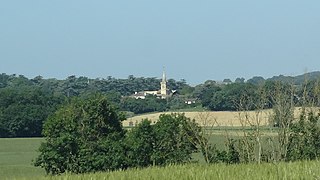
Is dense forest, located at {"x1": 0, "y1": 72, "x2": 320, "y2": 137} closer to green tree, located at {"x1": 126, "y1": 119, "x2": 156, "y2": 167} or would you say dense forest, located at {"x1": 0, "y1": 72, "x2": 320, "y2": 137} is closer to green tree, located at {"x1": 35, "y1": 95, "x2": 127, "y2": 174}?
green tree, located at {"x1": 35, "y1": 95, "x2": 127, "y2": 174}

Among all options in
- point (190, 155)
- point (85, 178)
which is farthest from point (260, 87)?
point (85, 178)

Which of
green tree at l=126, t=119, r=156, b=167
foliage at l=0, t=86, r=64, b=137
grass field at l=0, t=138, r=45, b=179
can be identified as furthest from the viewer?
foliage at l=0, t=86, r=64, b=137

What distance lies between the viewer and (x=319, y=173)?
9984 millimetres

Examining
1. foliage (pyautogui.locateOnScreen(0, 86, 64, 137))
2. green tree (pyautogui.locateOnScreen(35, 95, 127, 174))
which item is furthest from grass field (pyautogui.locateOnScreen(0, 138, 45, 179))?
green tree (pyautogui.locateOnScreen(35, 95, 127, 174))

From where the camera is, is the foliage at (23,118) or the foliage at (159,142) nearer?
the foliage at (159,142)

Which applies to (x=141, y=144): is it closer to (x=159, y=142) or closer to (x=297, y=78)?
(x=159, y=142)

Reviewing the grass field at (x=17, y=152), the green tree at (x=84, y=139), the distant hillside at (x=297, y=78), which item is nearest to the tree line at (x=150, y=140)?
the green tree at (x=84, y=139)

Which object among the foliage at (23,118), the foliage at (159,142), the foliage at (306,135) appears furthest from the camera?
the foliage at (23,118)

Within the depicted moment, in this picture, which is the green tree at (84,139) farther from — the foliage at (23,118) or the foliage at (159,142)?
the foliage at (23,118)

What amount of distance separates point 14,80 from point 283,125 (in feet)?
397

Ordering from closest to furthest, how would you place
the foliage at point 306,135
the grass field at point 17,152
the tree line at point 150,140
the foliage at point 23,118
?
1. the tree line at point 150,140
2. the foliage at point 306,135
3. the grass field at point 17,152
4. the foliage at point 23,118

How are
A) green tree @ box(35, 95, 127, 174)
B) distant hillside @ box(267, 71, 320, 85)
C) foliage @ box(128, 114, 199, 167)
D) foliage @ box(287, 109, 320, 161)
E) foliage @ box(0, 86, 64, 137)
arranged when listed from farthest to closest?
foliage @ box(0, 86, 64, 137) < green tree @ box(35, 95, 127, 174) < foliage @ box(128, 114, 199, 167) < distant hillside @ box(267, 71, 320, 85) < foliage @ box(287, 109, 320, 161)

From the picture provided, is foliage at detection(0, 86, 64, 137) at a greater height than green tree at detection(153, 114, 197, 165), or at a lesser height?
greater

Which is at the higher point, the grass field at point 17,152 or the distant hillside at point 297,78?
the distant hillside at point 297,78
